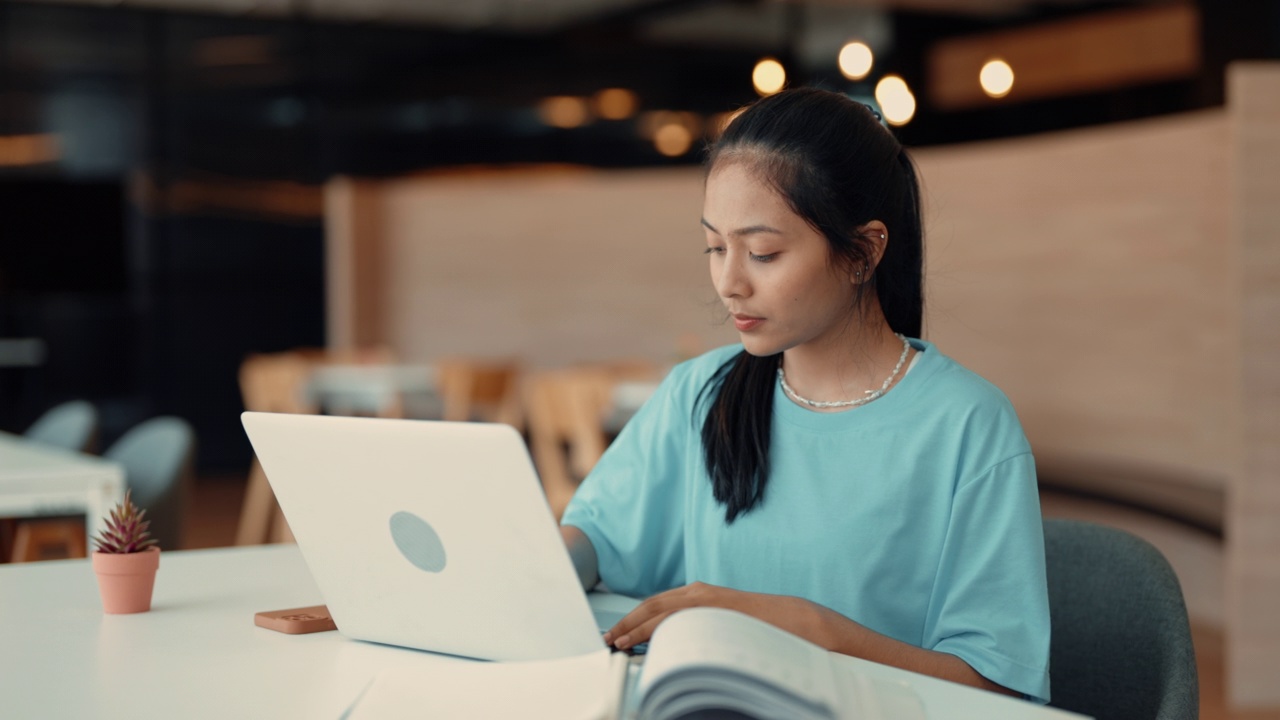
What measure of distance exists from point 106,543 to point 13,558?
8.06ft

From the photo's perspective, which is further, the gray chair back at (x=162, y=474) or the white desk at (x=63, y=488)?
the gray chair back at (x=162, y=474)

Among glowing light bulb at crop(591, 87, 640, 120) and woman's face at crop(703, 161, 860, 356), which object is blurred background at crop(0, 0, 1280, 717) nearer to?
glowing light bulb at crop(591, 87, 640, 120)

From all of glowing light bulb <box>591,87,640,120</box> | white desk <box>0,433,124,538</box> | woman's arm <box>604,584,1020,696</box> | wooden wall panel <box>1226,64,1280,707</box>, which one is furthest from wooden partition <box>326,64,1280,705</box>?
white desk <box>0,433,124,538</box>

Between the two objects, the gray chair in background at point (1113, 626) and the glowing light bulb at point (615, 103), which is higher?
the glowing light bulb at point (615, 103)

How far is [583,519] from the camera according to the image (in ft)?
5.03

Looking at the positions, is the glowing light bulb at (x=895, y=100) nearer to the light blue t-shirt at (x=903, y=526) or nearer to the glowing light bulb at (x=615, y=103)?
the glowing light bulb at (x=615, y=103)

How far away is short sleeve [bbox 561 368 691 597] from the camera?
5.00 feet

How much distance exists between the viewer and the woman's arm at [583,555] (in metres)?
1.45

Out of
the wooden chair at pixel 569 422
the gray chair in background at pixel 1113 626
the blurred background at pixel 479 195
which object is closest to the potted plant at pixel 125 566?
the gray chair in background at pixel 1113 626

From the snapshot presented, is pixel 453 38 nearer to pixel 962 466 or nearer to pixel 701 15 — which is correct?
pixel 701 15

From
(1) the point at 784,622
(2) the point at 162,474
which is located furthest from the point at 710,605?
(2) the point at 162,474

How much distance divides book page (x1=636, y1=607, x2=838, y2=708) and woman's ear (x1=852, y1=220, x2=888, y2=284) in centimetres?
54

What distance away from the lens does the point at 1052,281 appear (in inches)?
215

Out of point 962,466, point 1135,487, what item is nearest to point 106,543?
point 962,466
